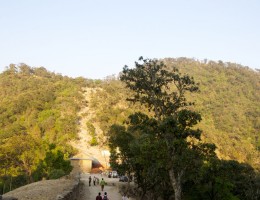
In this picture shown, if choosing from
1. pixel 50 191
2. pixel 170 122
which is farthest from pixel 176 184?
pixel 50 191

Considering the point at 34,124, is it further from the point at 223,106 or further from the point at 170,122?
the point at 223,106

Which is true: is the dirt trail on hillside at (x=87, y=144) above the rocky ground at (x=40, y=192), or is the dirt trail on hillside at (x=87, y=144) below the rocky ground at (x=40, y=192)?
above

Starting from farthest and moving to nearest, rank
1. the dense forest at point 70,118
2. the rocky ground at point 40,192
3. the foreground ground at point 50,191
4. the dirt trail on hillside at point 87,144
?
the dirt trail on hillside at point 87,144 → the dense forest at point 70,118 → the foreground ground at point 50,191 → the rocky ground at point 40,192

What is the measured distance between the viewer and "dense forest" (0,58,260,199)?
149ft

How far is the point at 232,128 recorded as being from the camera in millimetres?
97688

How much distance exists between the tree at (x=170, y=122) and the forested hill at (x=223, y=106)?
44331mm

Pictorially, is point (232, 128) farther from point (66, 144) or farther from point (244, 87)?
point (66, 144)

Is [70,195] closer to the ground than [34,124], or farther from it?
closer to the ground

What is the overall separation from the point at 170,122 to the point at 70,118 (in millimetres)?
60607

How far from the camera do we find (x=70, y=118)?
7400 centimetres

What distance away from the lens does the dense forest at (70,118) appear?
45406 mm

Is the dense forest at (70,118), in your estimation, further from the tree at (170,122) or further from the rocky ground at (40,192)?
the rocky ground at (40,192)

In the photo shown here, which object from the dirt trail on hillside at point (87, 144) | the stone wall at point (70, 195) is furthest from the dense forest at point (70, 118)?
→ the stone wall at point (70, 195)

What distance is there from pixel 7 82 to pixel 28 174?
6119cm
